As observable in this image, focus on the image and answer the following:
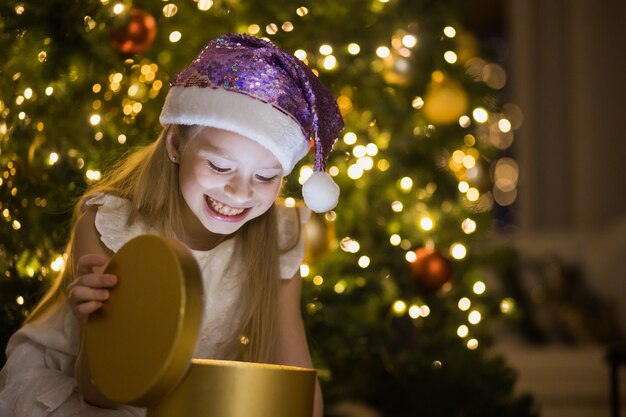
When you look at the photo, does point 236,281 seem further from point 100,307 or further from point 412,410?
point 412,410

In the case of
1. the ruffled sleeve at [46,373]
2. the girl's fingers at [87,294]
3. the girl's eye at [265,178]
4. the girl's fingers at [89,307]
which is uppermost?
the girl's eye at [265,178]

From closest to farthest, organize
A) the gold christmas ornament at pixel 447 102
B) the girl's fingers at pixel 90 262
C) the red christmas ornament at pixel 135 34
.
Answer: the girl's fingers at pixel 90 262, the red christmas ornament at pixel 135 34, the gold christmas ornament at pixel 447 102

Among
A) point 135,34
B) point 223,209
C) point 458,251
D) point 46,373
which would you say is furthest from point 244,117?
point 458,251

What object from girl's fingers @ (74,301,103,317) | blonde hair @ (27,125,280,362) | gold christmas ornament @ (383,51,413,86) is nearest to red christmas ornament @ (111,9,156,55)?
blonde hair @ (27,125,280,362)

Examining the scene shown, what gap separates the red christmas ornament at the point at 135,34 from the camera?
1.75m

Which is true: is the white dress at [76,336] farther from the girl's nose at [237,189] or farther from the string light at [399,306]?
the string light at [399,306]

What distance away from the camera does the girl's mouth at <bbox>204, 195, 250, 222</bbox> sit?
1265 mm

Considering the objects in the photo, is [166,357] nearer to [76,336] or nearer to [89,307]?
[89,307]

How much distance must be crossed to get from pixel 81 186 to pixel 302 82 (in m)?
0.62

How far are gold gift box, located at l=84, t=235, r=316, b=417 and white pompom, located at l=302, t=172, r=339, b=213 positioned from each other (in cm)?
35

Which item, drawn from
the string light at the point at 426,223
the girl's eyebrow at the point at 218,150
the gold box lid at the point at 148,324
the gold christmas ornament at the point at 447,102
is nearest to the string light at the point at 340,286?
the string light at the point at 426,223

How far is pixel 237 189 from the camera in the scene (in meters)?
1.23

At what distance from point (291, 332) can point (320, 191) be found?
0.91 feet

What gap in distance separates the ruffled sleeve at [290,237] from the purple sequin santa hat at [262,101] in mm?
215
